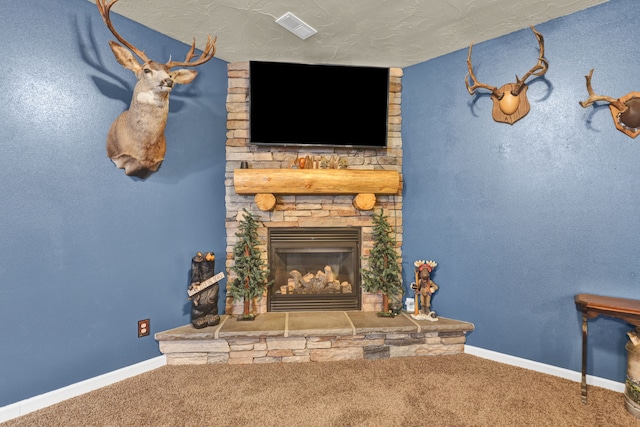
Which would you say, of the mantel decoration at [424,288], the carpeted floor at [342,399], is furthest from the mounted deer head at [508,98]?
the carpeted floor at [342,399]

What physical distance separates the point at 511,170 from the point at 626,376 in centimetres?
151

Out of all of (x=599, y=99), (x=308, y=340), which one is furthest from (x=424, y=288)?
(x=599, y=99)

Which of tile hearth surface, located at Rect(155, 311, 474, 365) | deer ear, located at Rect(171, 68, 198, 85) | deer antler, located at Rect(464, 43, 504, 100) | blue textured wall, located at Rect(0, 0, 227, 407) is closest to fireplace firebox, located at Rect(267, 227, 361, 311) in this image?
tile hearth surface, located at Rect(155, 311, 474, 365)

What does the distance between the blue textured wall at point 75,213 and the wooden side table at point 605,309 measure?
284cm

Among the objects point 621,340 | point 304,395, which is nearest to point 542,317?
point 621,340

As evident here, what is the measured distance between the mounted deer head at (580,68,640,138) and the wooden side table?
1088 millimetres

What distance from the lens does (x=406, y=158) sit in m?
2.83

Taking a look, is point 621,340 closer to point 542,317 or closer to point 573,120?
point 542,317

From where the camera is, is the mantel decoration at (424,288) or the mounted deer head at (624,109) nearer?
the mounted deer head at (624,109)

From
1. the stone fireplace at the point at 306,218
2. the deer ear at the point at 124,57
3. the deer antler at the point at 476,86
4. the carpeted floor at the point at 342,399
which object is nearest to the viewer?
the carpeted floor at the point at 342,399

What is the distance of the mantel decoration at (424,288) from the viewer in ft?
8.39

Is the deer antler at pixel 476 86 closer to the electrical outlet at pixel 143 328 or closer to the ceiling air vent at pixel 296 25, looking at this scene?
the ceiling air vent at pixel 296 25

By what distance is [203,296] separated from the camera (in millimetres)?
2373

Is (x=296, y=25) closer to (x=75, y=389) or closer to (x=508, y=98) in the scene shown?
(x=508, y=98)
